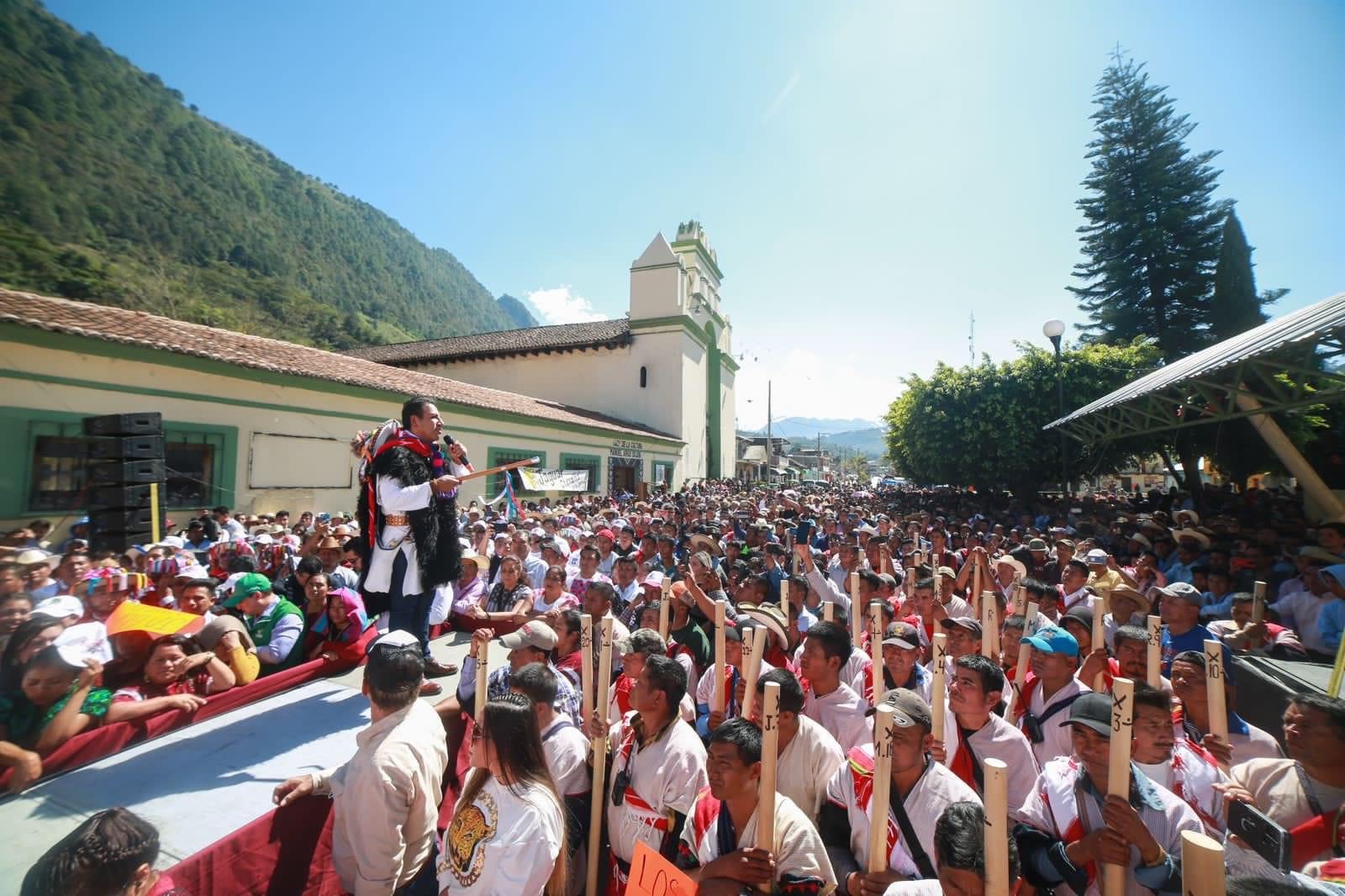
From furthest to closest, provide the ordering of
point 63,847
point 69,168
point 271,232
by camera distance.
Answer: point 271,232
point 69,168
point 63,847

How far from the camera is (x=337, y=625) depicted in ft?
14.8

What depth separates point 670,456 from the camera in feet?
93.5

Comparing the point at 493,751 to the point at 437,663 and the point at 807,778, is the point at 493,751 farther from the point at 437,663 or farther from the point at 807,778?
the point at 437,663

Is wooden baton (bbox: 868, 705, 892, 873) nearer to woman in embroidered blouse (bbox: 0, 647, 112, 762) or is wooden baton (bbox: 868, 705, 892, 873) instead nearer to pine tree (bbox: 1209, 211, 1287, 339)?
woman in embroidered blouse (bbox: 0, 647, 112, 762)

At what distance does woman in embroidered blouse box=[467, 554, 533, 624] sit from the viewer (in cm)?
549

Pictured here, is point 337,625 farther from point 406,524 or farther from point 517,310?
point 517,310

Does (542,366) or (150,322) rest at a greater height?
(542,366)

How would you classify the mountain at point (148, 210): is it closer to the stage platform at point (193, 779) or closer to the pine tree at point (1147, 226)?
the stage platform at point (193, 779)

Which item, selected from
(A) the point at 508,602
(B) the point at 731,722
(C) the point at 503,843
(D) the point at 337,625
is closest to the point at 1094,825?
(B) the point at 731,722

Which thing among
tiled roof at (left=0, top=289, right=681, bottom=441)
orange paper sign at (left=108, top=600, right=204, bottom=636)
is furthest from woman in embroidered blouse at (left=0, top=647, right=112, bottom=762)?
tiled roof at (left=0, top=289, right=681, bottom=441)

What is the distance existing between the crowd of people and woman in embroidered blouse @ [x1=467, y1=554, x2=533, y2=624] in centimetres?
7

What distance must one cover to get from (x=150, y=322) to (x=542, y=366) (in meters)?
19.1

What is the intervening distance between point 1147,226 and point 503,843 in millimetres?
30033

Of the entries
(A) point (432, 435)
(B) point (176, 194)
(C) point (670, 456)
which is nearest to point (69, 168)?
(B) point (176, 194)
